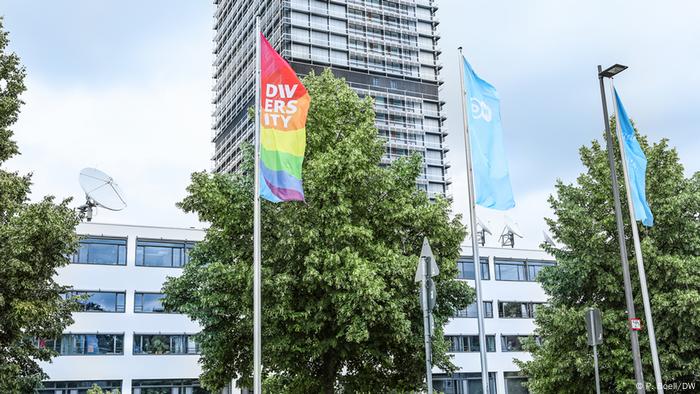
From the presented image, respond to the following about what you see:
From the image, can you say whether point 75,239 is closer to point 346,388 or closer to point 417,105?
point 346,388

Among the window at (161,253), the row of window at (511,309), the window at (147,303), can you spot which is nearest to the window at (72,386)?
the window at (147,303)

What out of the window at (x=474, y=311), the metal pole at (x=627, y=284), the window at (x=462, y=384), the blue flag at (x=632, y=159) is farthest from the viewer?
the window at (x=462, y=384)

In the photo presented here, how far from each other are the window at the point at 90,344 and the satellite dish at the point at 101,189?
A: 8267 millimetres

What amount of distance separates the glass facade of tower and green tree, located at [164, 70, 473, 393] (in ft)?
286

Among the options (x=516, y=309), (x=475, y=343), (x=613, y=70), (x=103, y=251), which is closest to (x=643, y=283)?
(x=613, y=70)

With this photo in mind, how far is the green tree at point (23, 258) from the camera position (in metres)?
21.2

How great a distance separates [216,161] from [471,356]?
74.9 meters

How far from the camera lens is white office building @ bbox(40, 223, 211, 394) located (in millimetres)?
51125

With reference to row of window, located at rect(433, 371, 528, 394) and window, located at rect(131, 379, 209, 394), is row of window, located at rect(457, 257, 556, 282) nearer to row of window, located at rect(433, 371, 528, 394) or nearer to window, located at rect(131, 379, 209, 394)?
row of window, located at rect(433, 371, 528, 394)

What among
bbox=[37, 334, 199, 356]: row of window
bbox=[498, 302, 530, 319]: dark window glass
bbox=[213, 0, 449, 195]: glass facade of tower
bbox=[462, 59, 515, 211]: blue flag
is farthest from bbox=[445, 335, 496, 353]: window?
bbox=[213, 0, 449, 195]: glass facade of tower

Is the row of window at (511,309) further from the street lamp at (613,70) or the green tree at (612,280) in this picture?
the street lamp at (613,70)

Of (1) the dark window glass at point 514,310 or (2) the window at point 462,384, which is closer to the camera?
(2) the window at point 462,384

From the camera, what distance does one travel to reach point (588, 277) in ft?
93.7

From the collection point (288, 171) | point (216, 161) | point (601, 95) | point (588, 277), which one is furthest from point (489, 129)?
point (216, 161)
